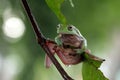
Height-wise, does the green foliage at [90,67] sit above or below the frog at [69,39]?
below

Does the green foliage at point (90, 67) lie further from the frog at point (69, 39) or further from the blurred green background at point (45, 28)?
the blurred green background at point (45, 28)

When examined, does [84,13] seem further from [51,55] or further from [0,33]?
[51,55]

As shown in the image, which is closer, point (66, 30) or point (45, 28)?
point (66, 30)

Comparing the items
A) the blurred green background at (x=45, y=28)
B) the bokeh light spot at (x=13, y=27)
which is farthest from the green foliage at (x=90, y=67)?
the bokeh light spot at (x=13, y=27)

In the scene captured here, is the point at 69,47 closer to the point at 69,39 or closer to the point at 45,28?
the point at 69,39

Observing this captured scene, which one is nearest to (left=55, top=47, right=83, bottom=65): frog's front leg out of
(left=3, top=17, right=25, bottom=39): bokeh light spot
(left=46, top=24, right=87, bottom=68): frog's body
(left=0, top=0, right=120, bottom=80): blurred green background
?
(left=46, top=24, right=87, bottom=68): frog's body

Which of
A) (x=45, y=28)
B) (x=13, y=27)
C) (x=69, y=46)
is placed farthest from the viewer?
(x=13, y=27)

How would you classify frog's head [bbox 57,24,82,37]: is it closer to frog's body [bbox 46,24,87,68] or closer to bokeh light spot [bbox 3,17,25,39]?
frog's body [bbox 46,24,87,68]

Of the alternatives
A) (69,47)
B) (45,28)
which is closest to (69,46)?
(69,47)

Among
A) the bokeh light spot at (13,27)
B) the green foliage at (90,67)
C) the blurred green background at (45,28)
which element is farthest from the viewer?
the bokeh light spot at (13,27)

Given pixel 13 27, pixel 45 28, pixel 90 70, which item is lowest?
pixel 13 27

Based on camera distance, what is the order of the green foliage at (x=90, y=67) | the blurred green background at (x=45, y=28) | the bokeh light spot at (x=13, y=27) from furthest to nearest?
1. the bokeh light spot at (x=13, y=27)
2. the blurred green background at (x=45, y=28)
3. the green foliage at (x=90, y=67)
